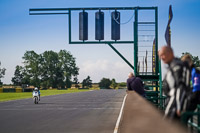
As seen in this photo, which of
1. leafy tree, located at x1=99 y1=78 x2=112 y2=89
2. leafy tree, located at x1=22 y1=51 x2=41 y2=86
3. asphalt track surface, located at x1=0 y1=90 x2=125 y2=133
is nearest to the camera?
asphalt track surface, located at x1=0 y1=90 x2=125 y2=133

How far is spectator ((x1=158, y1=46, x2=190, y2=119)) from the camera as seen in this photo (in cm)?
449

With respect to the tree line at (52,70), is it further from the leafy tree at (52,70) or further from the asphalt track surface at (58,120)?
the asphalt track surface at (58,120)

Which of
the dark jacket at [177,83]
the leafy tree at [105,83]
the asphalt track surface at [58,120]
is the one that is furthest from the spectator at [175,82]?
the leafy tree at [105,83]

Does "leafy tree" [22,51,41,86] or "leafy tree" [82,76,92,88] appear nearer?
"leafy tree" [22,51,41,86]

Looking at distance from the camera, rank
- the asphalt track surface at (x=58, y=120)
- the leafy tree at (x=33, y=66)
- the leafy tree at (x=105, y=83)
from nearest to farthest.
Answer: the asphalt track surface at (x=58, y=120)
the leafy tree at (x=33, y=66)
the leafy tree at (x=105, y=83)

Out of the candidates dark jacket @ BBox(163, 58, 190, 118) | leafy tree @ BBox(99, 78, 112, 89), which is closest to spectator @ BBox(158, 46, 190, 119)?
dark jacket @ BBox(163, 58, 190, 118)

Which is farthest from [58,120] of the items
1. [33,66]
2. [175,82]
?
[33,66]

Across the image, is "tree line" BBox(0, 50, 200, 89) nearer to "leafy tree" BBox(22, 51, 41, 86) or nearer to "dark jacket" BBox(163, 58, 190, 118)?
"leafy tree" BBox(22, 51, 41, 86)

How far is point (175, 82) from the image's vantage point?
4504mm

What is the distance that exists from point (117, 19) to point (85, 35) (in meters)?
2.10

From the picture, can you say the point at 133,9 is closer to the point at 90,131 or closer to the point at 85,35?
the point at 85,35

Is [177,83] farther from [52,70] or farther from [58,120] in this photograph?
[52,70]

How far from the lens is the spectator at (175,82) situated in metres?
4.49

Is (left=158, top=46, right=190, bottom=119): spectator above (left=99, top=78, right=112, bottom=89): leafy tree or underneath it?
above
